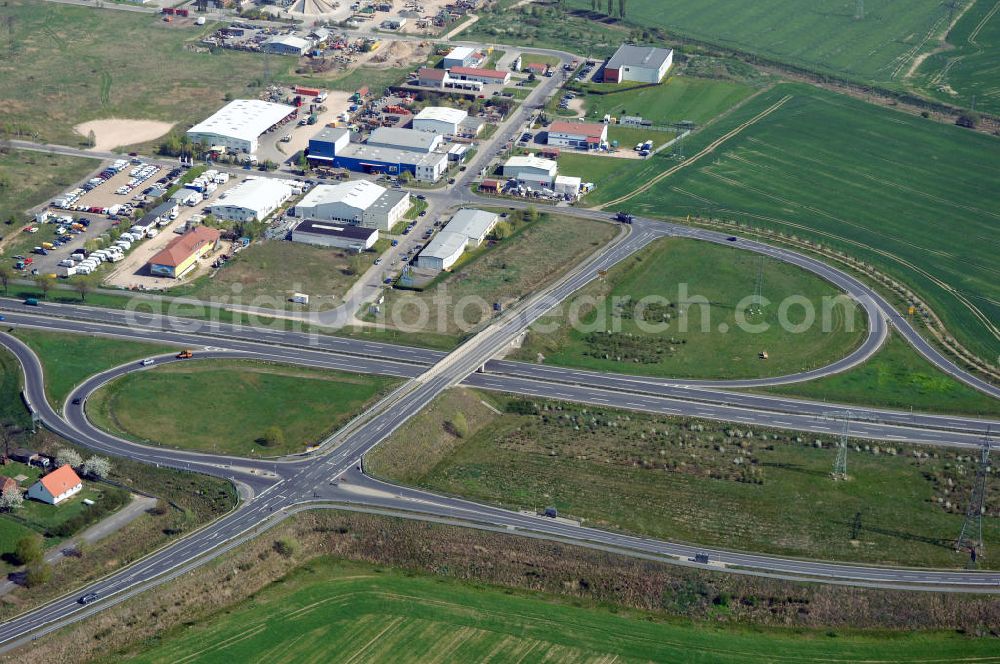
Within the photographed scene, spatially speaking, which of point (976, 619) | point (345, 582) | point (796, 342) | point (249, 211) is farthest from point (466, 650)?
point (249, 211)

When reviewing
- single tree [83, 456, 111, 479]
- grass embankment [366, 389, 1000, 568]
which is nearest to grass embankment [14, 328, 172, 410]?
single tree [83, 456, 111, 479]

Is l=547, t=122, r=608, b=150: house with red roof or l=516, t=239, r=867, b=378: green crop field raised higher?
l=547, t=122, r=608, b=150: house with red roof

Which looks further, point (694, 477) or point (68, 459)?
point (694, 477)

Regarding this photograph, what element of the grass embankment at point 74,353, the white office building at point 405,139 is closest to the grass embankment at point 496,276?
the white office building at point 405,139

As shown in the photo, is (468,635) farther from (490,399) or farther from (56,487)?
(56,487)

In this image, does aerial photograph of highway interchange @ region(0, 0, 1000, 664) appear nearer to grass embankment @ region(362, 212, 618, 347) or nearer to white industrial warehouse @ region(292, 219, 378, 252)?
white industrial warehouse @ region(292, 219, 378, 252)

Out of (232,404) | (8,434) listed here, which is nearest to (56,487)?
(8,434)
